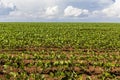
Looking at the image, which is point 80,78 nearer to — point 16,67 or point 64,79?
point 64,79

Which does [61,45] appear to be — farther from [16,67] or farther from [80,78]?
[80,78]

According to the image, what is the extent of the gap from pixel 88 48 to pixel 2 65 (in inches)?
364

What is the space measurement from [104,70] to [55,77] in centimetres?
248

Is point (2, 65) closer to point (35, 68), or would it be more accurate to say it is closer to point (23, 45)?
point (35, 68)

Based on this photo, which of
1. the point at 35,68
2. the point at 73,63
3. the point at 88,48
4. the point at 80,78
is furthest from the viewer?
the point at 88,48

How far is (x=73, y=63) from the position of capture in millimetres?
12828

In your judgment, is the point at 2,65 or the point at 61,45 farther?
the point at 61,45

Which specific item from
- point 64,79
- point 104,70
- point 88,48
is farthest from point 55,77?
point 88,48

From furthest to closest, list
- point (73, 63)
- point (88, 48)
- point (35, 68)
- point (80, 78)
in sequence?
point (88, 48), point (73, 63), point (35, 68), point (80, 78)

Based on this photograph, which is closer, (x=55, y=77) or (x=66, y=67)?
(x=55, y=77)

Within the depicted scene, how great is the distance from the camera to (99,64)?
12883mm

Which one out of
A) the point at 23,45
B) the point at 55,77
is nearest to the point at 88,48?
the point at 23,45

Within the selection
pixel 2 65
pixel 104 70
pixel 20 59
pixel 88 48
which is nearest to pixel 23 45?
pixel 88 48

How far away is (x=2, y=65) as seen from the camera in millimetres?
12266
